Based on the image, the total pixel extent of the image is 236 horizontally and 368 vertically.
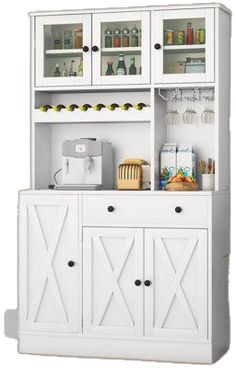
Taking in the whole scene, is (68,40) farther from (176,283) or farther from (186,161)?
Answer: (176,283)

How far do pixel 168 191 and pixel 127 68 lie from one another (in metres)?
0.95

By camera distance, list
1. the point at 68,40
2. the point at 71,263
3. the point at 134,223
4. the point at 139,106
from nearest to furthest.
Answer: the point at 134,223, the point at 71,263, the point at 139,106, the point at 68,40

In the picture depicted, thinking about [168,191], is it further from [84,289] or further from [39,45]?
[39,45]

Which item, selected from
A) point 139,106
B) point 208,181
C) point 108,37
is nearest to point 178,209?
point 208,181

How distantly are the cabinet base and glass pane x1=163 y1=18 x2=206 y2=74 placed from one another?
1.83 m

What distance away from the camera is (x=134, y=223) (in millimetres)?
6684

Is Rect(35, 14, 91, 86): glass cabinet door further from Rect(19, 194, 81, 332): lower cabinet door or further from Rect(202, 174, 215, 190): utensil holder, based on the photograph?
Rect(202, 174, 215, 190): utensil holder

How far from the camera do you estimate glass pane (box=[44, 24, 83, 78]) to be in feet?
23.2

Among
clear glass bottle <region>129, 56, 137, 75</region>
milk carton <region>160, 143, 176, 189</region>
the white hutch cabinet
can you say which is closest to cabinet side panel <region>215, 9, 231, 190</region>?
the white hutch cabinet

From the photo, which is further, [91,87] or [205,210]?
[91,87]

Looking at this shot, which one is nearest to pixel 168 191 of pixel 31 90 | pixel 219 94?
pixel 219 94

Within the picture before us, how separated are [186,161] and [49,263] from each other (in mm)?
1177

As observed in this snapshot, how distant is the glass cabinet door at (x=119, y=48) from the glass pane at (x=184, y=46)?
158 mm

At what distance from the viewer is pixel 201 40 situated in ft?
22.3
